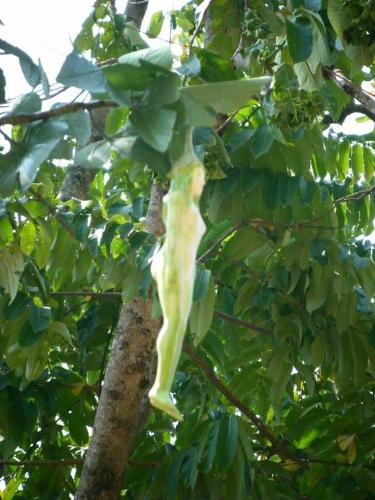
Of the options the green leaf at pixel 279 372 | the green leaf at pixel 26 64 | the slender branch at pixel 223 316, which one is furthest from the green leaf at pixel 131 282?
the green leaf at pixel 26 64

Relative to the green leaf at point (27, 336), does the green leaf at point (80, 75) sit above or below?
below

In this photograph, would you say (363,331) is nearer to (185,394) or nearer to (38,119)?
(185,394)

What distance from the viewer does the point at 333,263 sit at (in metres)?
2.67

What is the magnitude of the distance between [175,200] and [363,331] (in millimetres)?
1945

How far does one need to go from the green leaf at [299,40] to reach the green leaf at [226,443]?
113 cm

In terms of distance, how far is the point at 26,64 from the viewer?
4.86 ft

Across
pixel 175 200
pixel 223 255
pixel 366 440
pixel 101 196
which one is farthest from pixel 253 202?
pixel 175 200

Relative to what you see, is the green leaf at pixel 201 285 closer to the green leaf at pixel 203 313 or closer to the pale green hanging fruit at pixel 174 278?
the green leaf at pixel 203 313

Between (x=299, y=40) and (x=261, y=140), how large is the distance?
381 millimetres

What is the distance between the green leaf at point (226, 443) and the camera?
2.45 metres

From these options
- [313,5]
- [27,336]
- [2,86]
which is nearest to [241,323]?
[27,336]

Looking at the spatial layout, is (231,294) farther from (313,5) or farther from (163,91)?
(163,91)

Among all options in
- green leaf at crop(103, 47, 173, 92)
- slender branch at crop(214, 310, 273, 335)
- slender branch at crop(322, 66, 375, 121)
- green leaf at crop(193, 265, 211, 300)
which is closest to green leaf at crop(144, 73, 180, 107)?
green leaf at crop(103, 47, 173, 92)

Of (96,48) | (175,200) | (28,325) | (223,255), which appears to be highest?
(96,48)
